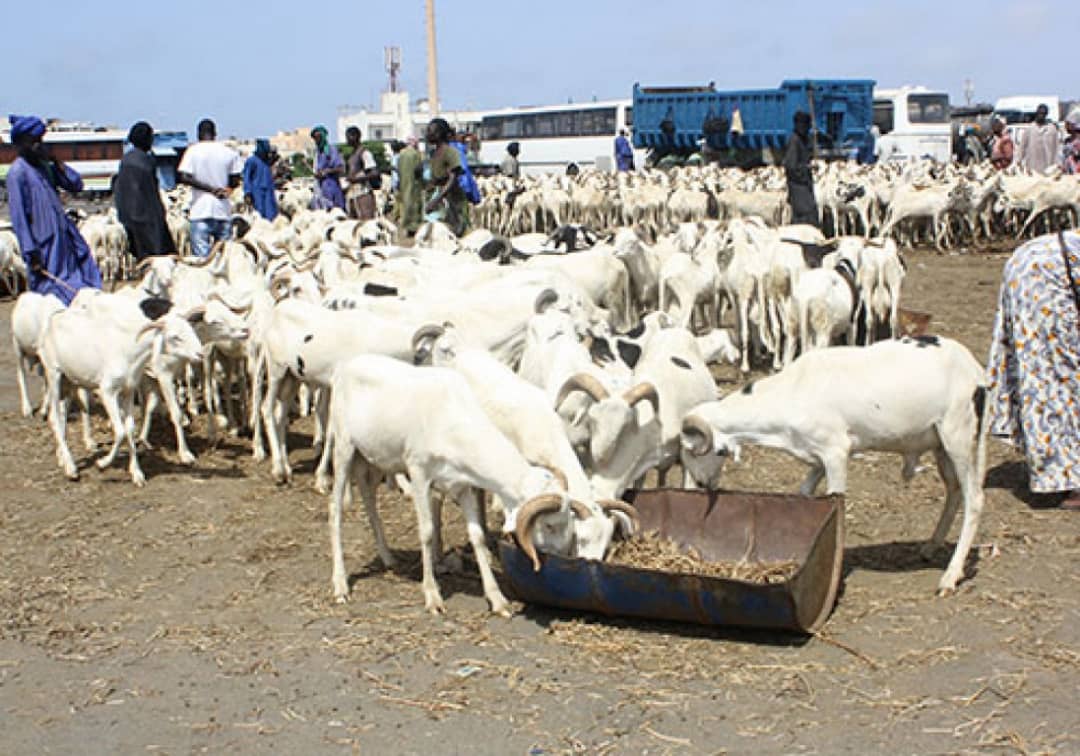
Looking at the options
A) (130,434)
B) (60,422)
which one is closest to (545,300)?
(130,434)

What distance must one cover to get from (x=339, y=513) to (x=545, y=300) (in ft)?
8.34

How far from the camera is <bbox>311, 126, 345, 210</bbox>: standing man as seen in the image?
17.8m

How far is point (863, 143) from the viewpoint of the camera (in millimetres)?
37844

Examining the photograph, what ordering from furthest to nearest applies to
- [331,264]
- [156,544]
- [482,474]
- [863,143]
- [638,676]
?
[863,143]
[331,264]
[156,544]
[482,474]
[638,676]

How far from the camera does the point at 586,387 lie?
21.6ft

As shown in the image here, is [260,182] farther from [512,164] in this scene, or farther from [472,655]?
[512,164]

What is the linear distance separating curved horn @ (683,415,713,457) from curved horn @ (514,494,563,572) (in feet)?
3.72

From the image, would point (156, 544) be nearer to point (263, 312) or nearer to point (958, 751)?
point (263, 312)

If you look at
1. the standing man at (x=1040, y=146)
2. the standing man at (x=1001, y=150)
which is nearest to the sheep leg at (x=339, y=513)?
the standing man at (x=1040, y=146)

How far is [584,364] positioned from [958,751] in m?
3.55

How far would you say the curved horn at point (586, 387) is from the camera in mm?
6574

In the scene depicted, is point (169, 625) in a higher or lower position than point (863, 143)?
lower

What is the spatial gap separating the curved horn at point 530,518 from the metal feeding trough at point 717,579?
0.12 meters

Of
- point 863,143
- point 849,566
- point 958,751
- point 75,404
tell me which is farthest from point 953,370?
point 863,143
